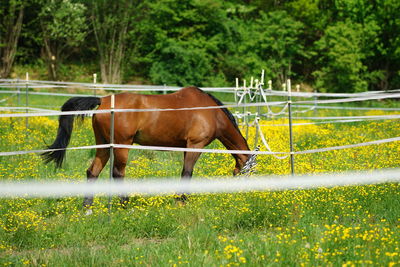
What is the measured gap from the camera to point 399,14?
2944 centimetres

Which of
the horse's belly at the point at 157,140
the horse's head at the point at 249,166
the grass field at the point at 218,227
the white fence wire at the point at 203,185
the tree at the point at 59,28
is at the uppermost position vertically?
the tree at the point at 59,28

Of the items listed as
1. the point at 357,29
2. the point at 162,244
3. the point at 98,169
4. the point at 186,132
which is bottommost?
the point at 162,244

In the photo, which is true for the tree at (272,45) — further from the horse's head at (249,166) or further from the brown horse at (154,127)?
the horse's head at (249,166)

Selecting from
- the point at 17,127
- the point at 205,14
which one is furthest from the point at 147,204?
the point at 205,14

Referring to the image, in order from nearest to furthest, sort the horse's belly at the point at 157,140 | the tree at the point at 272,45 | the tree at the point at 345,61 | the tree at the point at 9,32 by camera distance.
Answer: the horse's belly at the point at 157,140, the tree at the point at 345,61, the tree at the point at 9,32, the tree at the point at 272,45

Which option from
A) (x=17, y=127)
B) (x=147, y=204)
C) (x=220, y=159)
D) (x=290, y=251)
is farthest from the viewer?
(x=17, y=127)

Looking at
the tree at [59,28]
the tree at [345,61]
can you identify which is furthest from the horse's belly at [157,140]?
the tree at [59,28]

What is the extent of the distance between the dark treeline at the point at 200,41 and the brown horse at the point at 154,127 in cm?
1982

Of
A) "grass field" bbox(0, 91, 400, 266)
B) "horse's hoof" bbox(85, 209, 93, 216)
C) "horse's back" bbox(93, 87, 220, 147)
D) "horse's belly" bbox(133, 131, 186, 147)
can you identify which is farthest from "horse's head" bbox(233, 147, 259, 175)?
"horse's hoof" bbox(85, 209, 93, 216)

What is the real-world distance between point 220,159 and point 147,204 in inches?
117

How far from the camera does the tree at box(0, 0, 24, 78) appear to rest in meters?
29.9

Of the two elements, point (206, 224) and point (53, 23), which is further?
point (53, 23)

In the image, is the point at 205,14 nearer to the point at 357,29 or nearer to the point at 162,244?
the point at 357,29

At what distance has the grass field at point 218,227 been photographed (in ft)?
17.0
